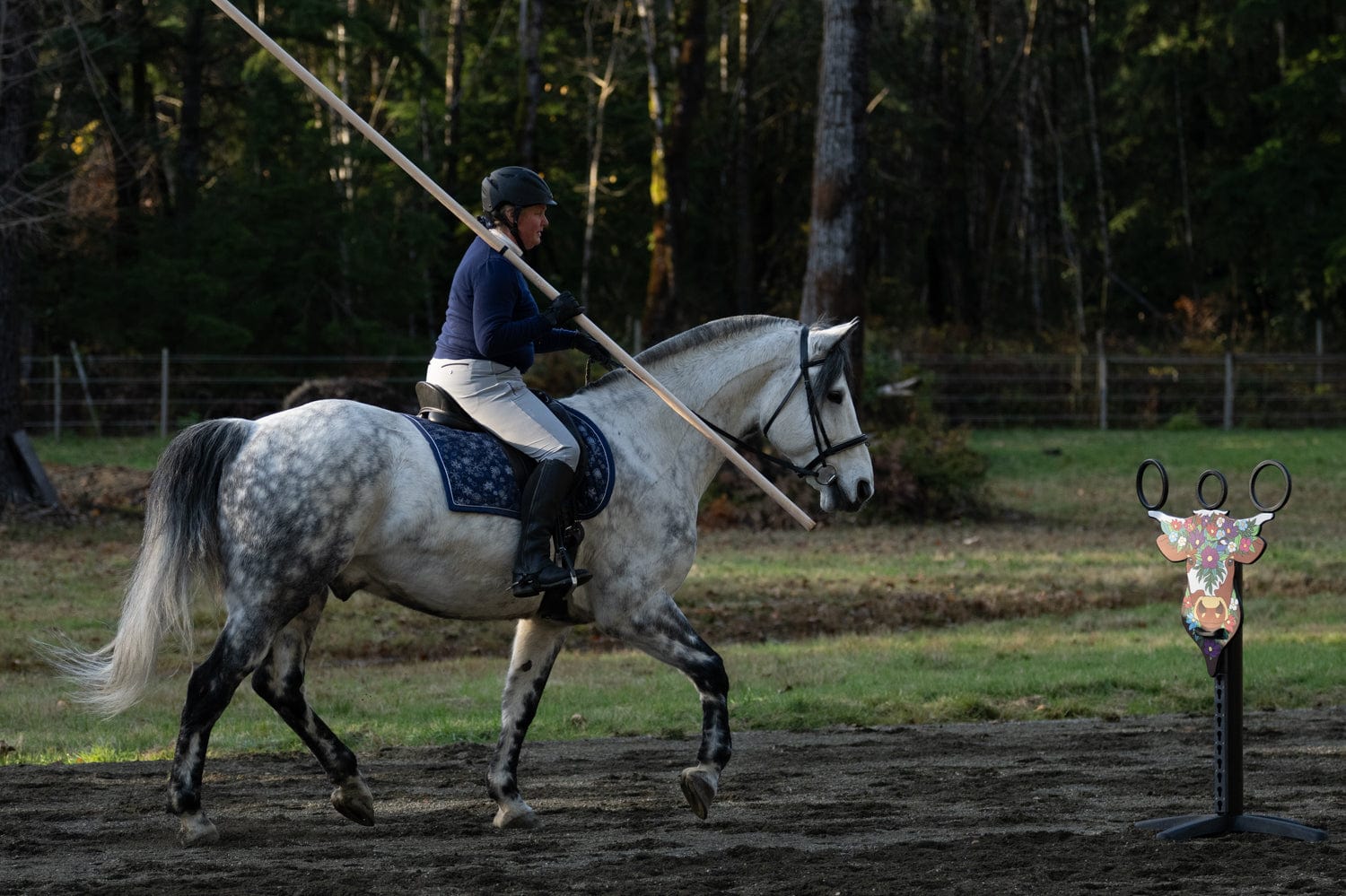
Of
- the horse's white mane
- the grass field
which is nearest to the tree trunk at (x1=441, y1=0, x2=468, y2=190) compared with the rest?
the grass field

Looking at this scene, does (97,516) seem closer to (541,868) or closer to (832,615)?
(832,615)

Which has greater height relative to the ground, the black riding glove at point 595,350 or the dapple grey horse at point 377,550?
the black riding glove at point 595,350

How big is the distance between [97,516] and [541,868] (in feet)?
49.2

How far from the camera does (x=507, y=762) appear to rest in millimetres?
7723

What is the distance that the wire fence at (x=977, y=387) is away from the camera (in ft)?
97.4

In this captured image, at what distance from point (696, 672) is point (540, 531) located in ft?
3.14

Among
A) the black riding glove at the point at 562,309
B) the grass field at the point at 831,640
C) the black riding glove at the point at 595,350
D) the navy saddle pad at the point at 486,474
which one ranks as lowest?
the grass field at the point at 831,640

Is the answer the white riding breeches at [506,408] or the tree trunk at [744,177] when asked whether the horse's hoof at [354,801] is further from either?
the tree trunk at [744,177]

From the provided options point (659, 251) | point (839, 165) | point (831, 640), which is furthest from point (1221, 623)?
point (659, 251)

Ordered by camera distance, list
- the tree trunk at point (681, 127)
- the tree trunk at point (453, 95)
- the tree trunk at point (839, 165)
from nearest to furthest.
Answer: the tree trunk at point (839, 165)
the tree trunk at point (681, 127)
the tree trunk at point (453, 95)

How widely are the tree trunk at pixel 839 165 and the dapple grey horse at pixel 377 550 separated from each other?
44.0ft

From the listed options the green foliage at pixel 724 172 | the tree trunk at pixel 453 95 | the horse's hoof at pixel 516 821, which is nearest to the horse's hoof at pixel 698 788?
the horse's hoof at pixel 516 821

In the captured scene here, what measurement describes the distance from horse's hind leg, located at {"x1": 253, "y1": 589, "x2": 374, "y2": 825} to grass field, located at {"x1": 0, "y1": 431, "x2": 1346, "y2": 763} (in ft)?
7.56

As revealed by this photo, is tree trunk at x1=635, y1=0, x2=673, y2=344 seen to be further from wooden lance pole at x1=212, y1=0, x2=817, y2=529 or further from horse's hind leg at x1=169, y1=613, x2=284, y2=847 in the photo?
horse's hind leg at x1=169, y1=613, x2=284, y2=847
